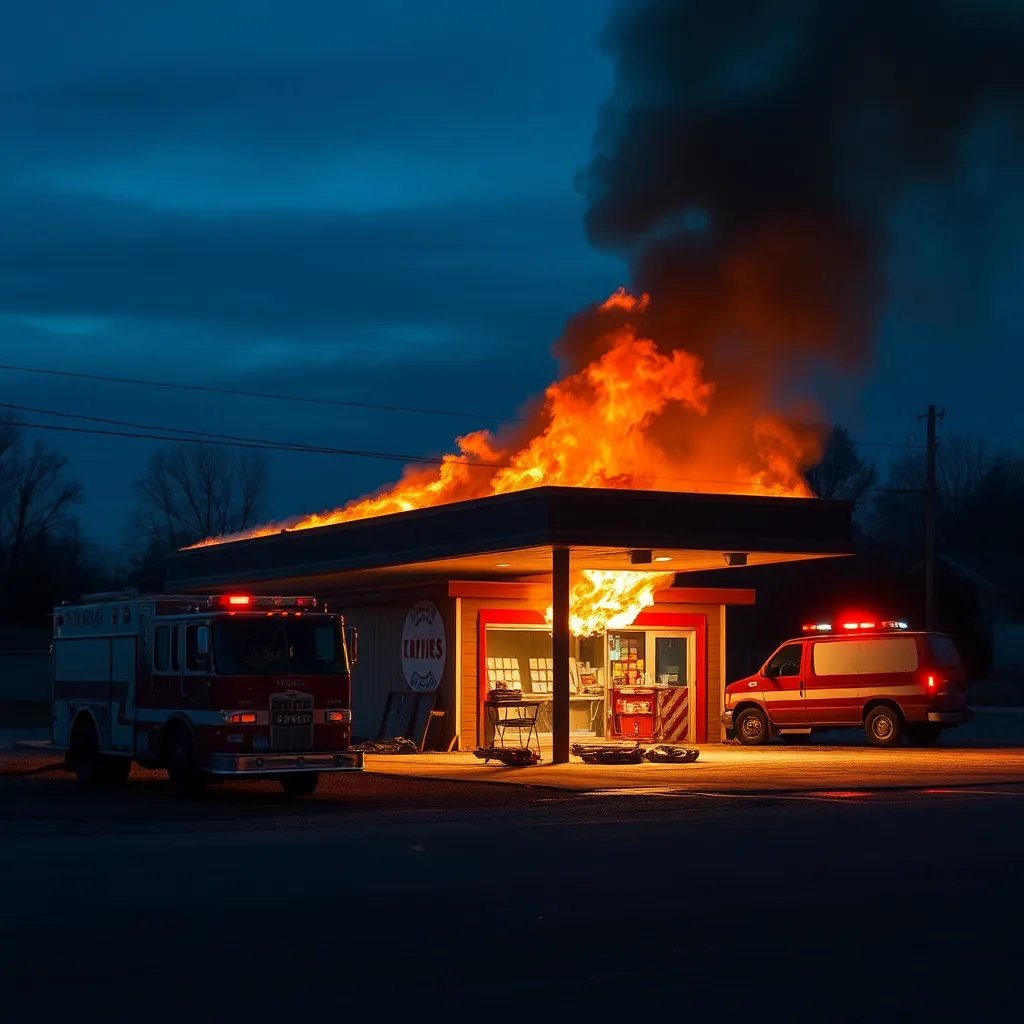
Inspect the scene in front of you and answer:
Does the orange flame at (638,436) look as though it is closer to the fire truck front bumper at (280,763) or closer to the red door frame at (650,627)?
the red door frame at (650,627)

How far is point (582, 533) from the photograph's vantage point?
25.3 metres

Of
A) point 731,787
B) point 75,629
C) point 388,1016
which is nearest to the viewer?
point 388,1016

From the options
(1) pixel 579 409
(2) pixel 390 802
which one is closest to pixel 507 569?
(1) pixel 579 409

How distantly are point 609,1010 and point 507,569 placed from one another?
23638 millimetres

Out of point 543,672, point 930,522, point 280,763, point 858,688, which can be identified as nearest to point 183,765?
point 280,763

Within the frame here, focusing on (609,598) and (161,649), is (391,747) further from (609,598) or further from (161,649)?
(161,649)

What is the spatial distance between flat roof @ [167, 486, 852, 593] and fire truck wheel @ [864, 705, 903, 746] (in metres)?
4.51

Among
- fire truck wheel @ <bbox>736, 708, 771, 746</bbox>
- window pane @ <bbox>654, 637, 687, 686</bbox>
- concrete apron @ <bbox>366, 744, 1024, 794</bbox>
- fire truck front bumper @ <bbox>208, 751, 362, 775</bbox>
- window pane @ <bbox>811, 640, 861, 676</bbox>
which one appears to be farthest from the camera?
window pane @ <bbox>654, 637, 687, 686</bbox>

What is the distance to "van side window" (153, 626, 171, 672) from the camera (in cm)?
2130

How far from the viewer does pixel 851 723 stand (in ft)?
104

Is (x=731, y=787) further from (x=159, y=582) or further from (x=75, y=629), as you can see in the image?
(x=159, y=582)

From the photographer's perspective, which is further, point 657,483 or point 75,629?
point 657,483

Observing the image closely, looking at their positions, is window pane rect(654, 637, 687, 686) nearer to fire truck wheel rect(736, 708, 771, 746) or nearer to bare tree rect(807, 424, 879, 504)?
fire truck wheel rect(736, 708, 771, 746)

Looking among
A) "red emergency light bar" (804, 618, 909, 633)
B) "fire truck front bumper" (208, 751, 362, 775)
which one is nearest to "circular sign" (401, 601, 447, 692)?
"red emergency light bar" (804, 618, 909, 633)
